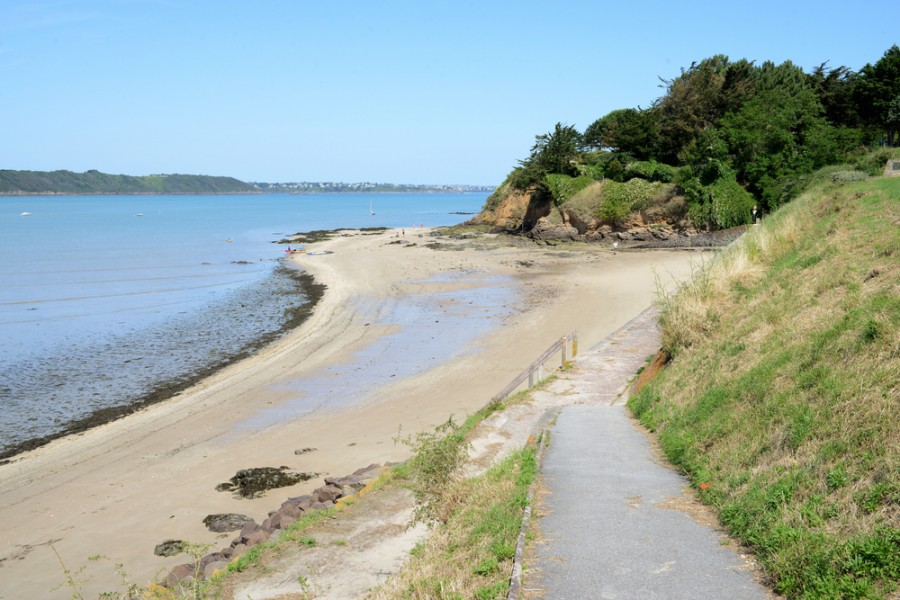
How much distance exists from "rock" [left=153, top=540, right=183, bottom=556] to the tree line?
1191 inches

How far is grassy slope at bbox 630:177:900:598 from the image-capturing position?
5023 mm

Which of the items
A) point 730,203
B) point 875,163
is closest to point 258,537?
point 875,163

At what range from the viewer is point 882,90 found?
4159 cm

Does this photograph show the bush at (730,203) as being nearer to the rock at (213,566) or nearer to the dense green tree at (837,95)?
the dense green tree at (837,95)

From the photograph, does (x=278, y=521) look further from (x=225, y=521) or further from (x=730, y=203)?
(x=730, y=203)

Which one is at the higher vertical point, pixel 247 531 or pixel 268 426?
pixel 247 531

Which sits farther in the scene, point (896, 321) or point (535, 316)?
point (535, 316)

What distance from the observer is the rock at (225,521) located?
38.5 feet

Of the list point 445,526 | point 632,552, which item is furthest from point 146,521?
point 632,552

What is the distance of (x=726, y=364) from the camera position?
9.62m

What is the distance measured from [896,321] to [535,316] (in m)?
21.0

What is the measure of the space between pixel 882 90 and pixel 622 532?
45264mm

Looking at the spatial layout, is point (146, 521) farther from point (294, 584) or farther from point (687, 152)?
point (687, 152)

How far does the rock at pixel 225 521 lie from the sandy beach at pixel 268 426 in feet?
0.49
